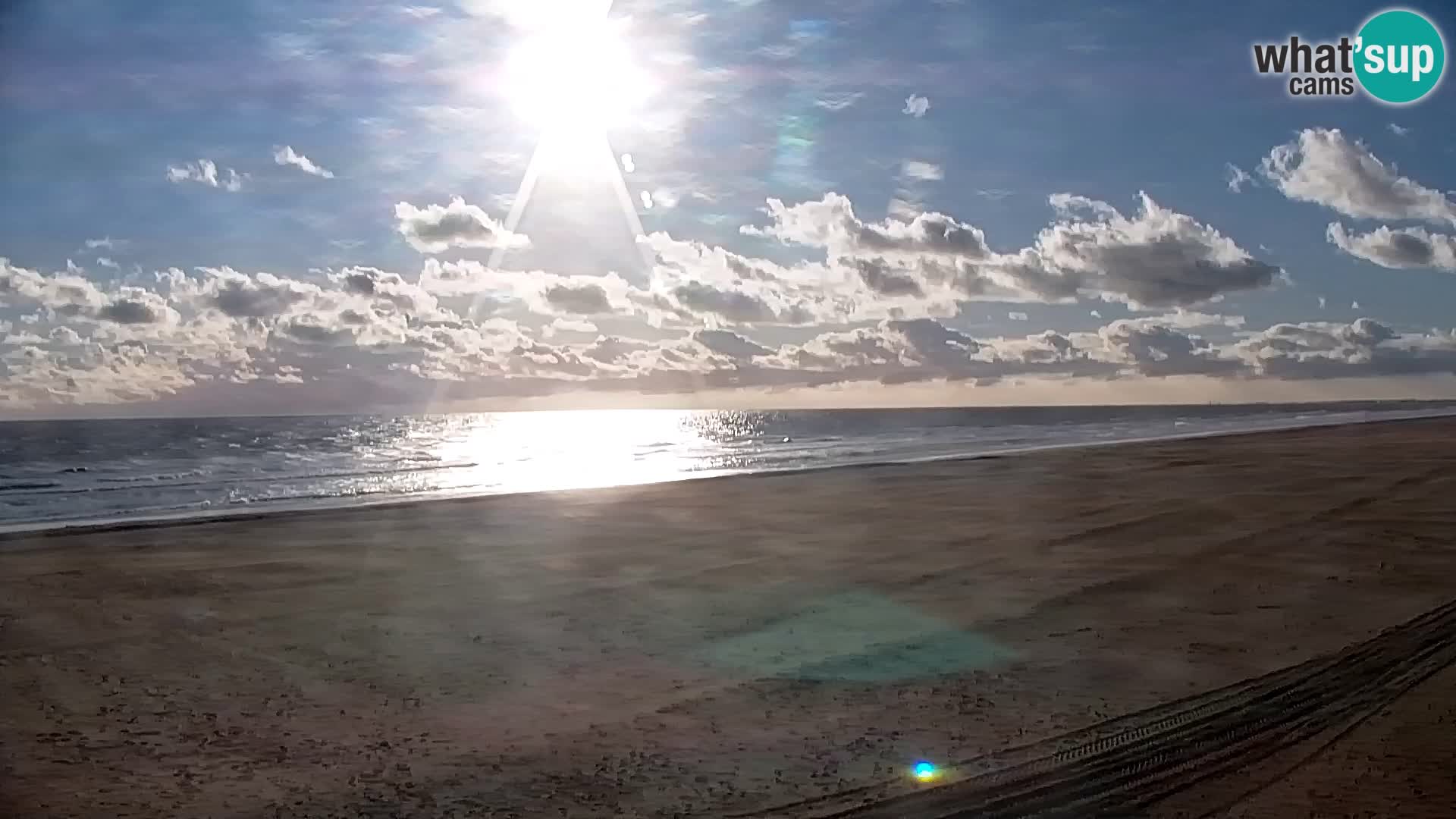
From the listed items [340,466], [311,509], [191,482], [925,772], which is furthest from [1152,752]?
[340,466]

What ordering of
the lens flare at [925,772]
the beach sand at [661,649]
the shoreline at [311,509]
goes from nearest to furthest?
1. the lens flare at [925,772]
2. the beach sand at [661,649]
3. the shoreline at [311,509]

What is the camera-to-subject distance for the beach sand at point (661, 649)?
771 cm

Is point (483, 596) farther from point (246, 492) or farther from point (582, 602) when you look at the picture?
point (246, 492)

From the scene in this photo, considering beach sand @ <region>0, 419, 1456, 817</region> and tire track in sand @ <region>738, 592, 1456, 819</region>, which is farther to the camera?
beach sand @ <region>0, 419, 1456, 817</region>

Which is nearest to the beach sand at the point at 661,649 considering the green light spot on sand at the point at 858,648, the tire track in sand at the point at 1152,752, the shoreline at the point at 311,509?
the green light spot on sand at the point at 858,648

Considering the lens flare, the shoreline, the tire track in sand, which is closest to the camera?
the tire track in sand

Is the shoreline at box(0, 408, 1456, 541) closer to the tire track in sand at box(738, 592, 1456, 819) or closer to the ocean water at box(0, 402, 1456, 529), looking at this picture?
the ocean water at box(0, 402, 1456, 529)

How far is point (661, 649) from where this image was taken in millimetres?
11688

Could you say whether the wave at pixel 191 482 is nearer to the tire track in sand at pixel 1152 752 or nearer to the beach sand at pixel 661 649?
the beach sand at pixel 661 649

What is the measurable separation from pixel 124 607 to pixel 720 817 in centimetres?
1103

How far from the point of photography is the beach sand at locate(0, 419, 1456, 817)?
7.71 meters

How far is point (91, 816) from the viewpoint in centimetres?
720

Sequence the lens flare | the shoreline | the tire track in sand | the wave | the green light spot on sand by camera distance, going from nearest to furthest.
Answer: the tire track in sand
the lens flare
the green light spot on sand
the shoreline
the wave

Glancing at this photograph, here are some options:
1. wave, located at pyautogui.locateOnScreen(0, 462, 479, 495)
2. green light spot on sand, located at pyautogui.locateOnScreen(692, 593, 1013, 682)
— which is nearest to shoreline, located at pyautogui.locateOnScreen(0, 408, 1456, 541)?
wave, located at pyautogui.locateOnScreen(0, 462, 479, 495)
